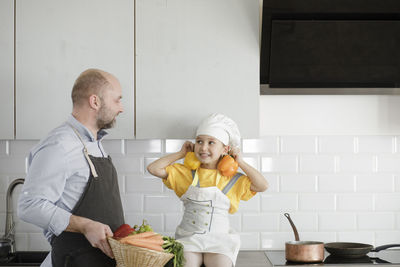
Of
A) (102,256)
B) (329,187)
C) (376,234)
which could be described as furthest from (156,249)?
(376,234)

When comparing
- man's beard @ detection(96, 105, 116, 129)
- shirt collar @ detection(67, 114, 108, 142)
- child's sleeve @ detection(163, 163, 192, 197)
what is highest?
man's beard @ detection(96, 105, 116, 129)

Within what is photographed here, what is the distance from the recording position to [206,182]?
2.42 meters

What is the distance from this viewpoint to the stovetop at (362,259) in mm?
2438

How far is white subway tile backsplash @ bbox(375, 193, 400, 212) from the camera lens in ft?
9.41

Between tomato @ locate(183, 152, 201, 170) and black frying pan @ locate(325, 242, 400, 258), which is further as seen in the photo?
black frying pan @ locate(325, 242, 400, 258)

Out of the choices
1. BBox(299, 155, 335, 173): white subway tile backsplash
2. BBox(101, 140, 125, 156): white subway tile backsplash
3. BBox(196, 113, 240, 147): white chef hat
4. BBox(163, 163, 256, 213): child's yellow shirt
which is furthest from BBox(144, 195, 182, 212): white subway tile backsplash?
BBox(299, 155, 335, 173): white subway tile backsplash

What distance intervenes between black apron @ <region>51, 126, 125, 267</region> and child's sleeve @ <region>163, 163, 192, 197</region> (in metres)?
0.43

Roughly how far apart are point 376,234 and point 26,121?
75.6 inches

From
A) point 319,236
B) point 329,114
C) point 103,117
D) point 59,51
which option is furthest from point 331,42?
point 59,51

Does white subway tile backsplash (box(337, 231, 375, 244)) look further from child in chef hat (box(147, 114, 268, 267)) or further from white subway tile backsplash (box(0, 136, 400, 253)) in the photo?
child in chef hat (box(147, 114, 268, 267))

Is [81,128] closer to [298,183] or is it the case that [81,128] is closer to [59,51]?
[59,51]

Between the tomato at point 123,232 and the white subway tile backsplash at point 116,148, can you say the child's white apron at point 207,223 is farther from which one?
the white subway tile backsplash at point 116,148

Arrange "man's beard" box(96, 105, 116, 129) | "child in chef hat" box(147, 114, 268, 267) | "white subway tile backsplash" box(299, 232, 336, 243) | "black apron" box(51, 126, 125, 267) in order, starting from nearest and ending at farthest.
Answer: "black apron" box(51, 126, 125, 267), "man's beard" box(96, 105, 116, 129), "child in chef hat" box(147, 114, 268, 267), "white subway tile backsplash" box(299, 232, 336, 243)

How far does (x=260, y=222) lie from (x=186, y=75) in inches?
36.7
